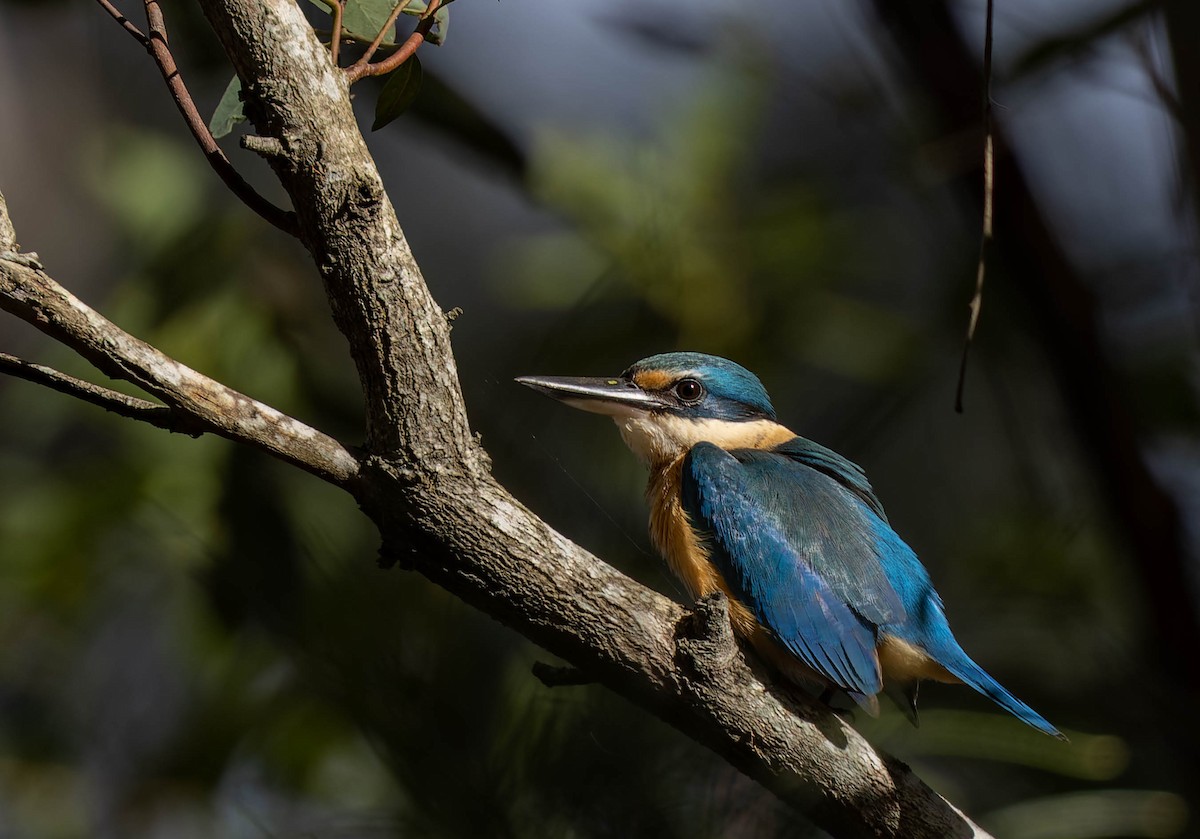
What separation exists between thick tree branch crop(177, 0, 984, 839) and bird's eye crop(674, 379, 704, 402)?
40.3 inches

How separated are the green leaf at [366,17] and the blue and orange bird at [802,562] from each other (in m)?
0.89

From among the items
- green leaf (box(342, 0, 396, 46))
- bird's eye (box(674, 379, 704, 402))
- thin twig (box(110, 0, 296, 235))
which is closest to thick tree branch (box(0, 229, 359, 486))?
thin twig (box(110, 0, 296, 235))

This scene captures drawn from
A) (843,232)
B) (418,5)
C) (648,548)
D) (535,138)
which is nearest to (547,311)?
(535,138)

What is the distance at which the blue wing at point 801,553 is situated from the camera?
88.0 inches

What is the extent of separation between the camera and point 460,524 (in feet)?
5.91

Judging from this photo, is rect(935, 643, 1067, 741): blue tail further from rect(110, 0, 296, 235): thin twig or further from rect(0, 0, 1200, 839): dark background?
rect(110, 0, 296, 235): thin twig

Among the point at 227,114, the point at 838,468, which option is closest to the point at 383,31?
the point at 227,114

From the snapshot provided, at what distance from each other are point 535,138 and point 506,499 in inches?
105

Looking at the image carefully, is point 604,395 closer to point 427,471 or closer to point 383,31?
point 427,471

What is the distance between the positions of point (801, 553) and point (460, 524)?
865 mm

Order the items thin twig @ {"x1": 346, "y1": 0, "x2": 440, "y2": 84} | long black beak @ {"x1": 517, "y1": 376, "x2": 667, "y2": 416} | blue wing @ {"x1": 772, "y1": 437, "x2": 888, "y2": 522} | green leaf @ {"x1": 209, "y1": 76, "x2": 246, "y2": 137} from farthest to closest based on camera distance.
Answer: long black beak @ {"x1": 517, "y1": 376, "x2": 667, "y2": 416}, blue wing @ {"x1": 772, "y1": 437, "x2": 888, "y2": 522}, green leaf @ {"x1": 209, "y1": 76, "x2": 246, "y2": 137}, thin twig @ {"x1": 346, "y1": 0, "x2": 440, "y2": 84}

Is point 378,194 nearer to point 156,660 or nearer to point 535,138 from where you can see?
point 535,138

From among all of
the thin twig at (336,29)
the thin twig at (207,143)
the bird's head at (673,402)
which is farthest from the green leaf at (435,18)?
the bird's head at (673,402)

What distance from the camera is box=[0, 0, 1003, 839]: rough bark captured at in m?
1.68
